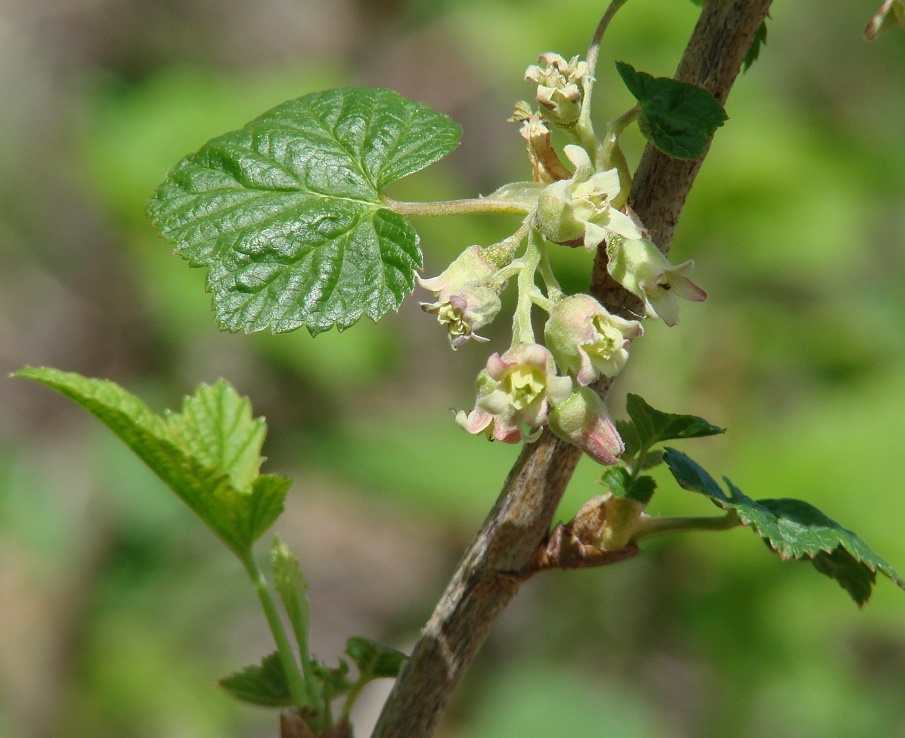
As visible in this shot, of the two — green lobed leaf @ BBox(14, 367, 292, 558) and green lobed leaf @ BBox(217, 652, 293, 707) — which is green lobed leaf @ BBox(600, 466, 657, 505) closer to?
green lobed leaf @ BBox(14, 367, 292, 558)

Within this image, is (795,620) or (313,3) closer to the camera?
(795,620)

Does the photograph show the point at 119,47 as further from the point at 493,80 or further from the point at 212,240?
the point at 212,240

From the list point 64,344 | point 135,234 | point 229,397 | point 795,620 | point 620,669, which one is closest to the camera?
point 229,397

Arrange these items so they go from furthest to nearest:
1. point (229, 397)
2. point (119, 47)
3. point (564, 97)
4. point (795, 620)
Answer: point (119, 47), point (795, 620), point (229, 397), point (564, 97)

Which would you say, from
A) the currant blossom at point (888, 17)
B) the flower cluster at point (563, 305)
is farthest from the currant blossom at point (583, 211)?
the currant blossom at point (888, 17)

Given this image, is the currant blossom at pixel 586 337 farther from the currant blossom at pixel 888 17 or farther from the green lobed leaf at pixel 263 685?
the green lobed leaf at pixel 263 685

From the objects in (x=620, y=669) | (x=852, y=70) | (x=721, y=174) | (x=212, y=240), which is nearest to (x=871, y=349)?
(x=721, y=174)

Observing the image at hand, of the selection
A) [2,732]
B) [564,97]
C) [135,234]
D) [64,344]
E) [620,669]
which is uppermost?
[564,97]
